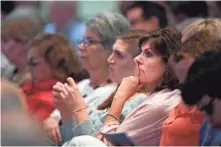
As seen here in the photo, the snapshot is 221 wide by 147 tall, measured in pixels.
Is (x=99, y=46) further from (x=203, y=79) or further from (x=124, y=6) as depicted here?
(x=203, y=79)

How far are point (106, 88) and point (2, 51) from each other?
204 centimetres

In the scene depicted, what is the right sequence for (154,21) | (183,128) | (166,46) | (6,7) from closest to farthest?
(183,128) → (166,46) → (154,21) → (6,7)

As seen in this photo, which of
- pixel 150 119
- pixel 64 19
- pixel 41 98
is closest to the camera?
pixel 150 119

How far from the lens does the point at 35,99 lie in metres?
5.98

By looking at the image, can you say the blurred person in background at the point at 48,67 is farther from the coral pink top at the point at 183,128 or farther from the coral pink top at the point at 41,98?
the coral pink top at the point at 183,128

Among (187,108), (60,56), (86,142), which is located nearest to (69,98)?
(86,142)

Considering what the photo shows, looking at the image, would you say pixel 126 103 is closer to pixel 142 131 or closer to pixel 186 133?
pixel 142 131

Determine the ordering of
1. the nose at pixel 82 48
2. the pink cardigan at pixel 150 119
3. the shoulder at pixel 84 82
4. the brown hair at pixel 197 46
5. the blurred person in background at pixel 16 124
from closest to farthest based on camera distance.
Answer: the blurred person in background at pixel 16 124 → the brown hair at pixel 197 46 → the pink cardigan at pixel 150 119 → the nose at pixel 82 48 → the shoulder at pixel 84 82

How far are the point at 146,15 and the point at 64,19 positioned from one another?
214cm

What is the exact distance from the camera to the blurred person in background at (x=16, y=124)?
102 inches

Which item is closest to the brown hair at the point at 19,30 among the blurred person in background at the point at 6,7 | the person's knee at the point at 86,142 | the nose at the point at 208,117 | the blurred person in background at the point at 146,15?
the blurred person in background at the point at 146,15

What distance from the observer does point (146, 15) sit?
6.73 metres

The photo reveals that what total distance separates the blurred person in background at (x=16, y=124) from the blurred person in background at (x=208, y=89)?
101 centimetres

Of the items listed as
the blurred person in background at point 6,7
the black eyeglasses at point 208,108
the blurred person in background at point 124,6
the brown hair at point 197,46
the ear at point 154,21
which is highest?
the blurred person in background at point 6,7
